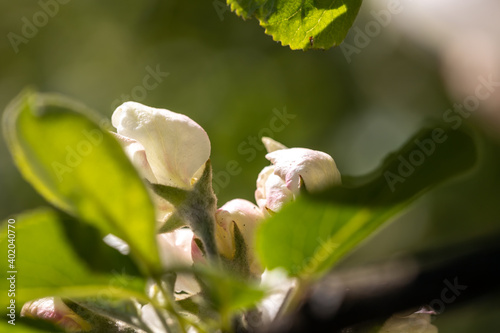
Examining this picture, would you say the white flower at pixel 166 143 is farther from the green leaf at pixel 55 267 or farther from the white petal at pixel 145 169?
the green leaf at pixel 55 267

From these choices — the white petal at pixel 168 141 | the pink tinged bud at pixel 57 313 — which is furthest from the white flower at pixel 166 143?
the pink tinged bud at pixel 57 313

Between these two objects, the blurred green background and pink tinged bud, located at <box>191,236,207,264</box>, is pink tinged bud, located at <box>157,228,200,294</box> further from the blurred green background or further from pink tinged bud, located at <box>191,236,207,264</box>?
the blurred green background

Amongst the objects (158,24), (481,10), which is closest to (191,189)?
(481,10)

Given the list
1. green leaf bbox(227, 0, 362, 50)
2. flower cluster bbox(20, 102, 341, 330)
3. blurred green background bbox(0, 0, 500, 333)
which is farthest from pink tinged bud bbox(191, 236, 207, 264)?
blurred green background bbox(0, 0, 500, 333)

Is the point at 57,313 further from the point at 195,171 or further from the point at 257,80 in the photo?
the point at 257,80

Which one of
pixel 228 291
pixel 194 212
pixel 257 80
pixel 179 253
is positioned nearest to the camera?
pixel 228 291

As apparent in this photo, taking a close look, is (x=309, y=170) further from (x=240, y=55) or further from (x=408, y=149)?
(x=240, y=55)

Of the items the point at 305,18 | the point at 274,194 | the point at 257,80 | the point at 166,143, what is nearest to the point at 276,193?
the point at 274,194
